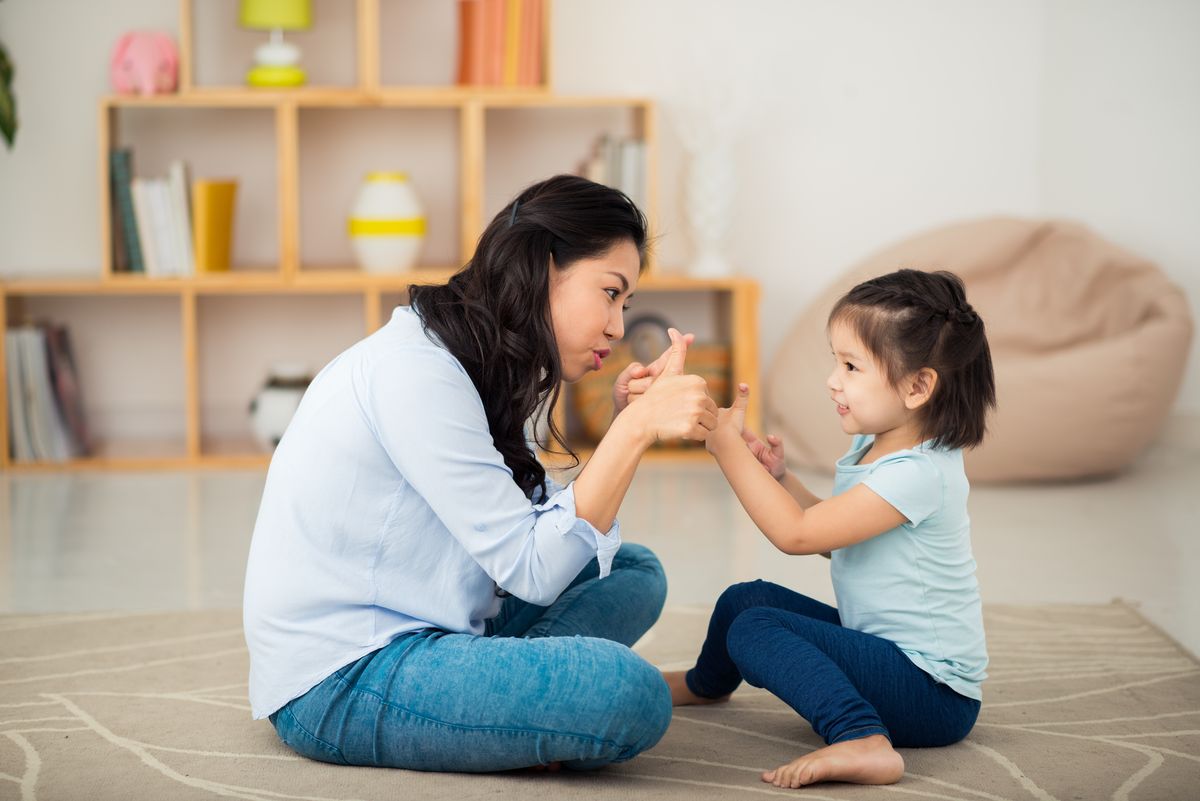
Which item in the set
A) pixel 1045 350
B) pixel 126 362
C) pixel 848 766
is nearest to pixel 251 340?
pixel 126 362

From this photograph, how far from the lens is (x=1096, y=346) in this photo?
368cm

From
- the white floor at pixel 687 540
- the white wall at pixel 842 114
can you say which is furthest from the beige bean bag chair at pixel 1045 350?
the white wall at pixel 842 114

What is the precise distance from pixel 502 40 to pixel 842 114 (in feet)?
3.88

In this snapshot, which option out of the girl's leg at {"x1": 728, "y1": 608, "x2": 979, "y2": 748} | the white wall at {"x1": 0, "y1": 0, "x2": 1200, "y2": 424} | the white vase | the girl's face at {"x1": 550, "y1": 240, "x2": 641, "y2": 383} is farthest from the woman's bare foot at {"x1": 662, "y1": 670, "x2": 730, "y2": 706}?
the white wall at {"x1": 0, "y1": 0, "x2": 1200, "y2": 424}

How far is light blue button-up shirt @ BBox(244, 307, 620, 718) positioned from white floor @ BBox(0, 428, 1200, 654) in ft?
3.22

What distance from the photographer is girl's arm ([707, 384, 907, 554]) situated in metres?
1.69

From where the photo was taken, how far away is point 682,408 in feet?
5.16

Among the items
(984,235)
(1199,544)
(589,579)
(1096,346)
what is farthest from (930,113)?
(589,579)

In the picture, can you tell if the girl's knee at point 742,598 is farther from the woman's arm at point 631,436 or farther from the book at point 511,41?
the book at point 511,41

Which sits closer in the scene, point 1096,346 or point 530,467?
point 530,467

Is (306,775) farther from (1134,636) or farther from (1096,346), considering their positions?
(1096,346)

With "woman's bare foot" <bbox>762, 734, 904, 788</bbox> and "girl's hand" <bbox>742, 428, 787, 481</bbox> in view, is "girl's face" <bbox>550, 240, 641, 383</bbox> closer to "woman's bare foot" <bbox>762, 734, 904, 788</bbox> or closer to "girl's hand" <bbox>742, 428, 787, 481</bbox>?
"girl's hand" <bbox>742, 428, 787, 481</bbox>

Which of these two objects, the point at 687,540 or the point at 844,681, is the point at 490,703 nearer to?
the point at 844,681

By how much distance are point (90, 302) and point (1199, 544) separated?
325cm
